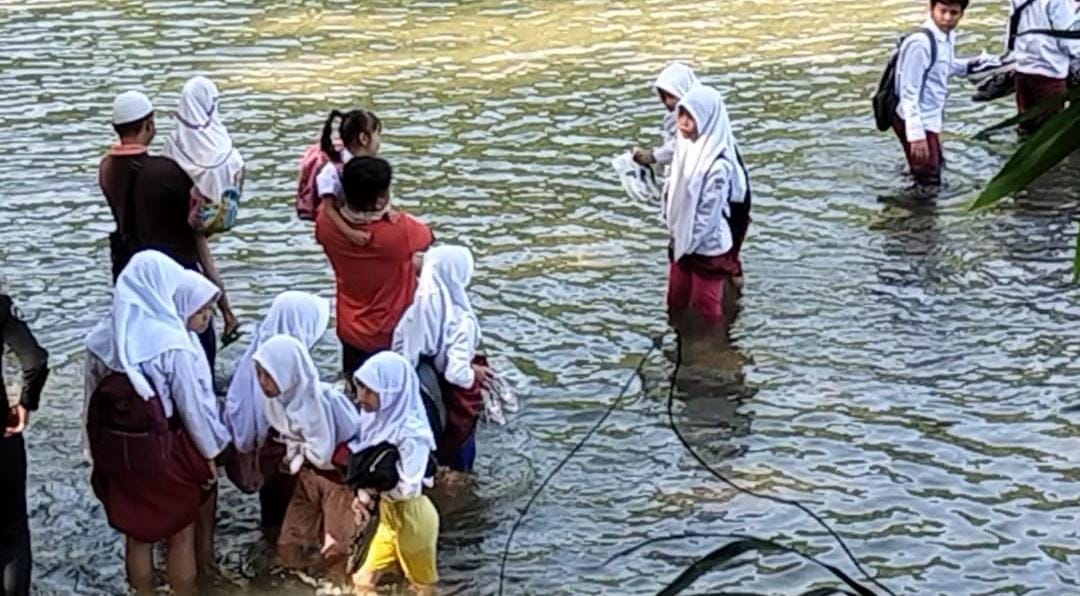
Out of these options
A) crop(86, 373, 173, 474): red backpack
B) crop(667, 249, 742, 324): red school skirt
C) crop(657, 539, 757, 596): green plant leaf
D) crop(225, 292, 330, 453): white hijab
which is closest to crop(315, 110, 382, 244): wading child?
crop(225, 292, 330, 453): white hijab

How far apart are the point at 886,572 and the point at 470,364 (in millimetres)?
1846

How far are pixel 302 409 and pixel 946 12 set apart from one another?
20.0 feet

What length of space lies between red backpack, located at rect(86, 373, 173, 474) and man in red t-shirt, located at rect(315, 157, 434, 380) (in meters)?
1.26

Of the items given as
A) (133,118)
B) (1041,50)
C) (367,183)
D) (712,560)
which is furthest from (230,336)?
(712,560)

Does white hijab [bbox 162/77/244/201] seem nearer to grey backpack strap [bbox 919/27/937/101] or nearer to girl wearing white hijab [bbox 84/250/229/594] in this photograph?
girl wearing white hijab [bbox 84/250/229/594]

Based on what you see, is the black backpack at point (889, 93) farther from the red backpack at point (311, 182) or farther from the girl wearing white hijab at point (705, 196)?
the red backpack at point (311, 182)

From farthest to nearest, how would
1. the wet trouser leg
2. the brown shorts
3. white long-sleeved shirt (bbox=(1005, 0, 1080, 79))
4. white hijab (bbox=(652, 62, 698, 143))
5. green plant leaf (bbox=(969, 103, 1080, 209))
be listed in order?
white long-sleeved shirt (bbox=(1005, 0, 1080, 79)) < white hijab (bbox=(652, 62, 698, 143)) < the brown shorts < the wet trouser leg < green plant leaf (bbox=(969, 103, 1080, 209))

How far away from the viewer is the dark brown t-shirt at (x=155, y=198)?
24.8 feet

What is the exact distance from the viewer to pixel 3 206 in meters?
11.9

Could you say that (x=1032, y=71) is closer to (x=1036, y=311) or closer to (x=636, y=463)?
(x=1036, y=311)

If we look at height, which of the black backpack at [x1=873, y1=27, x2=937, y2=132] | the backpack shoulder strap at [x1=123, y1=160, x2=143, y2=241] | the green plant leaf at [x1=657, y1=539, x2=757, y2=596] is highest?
the green plant leaf at [x1=657, y1=539, x2=757, y2=596]

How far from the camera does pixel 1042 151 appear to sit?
1.87m

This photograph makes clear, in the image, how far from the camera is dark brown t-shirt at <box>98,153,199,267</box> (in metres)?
7.56

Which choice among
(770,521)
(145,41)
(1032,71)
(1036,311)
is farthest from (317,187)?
(145,41)
